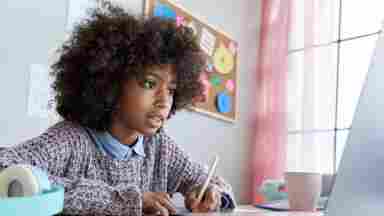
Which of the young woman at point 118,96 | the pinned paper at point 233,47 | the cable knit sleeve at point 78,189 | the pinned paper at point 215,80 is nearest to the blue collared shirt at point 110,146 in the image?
the young woman at point 118,96

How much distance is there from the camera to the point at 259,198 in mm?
2311

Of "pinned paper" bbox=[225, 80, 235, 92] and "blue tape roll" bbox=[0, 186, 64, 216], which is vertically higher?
"pinned paper" bbox=[225, 80, 235, 92]

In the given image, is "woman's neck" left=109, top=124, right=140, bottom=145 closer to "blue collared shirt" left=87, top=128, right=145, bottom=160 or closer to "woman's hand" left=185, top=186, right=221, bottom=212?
A: "blue collared shirt" left=87, top=128, right=145, bottom=160

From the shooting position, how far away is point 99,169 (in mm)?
888

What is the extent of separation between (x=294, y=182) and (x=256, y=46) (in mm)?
1773

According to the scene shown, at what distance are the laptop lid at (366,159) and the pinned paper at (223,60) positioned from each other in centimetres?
190

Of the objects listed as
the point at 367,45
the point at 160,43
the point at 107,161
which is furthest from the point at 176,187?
the point at 367,45

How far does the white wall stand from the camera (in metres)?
1.32

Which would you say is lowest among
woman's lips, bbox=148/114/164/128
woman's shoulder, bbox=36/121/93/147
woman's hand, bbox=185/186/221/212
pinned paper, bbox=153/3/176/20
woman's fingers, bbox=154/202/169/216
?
woman's hand, bbox=185/186/221/212

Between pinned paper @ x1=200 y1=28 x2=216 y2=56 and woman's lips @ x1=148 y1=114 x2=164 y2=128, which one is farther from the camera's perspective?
pinned paper @ x1=200 y1=28 x2=216 y2=56

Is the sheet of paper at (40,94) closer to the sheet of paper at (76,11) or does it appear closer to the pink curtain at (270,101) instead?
the sheet of paper at (76,11)

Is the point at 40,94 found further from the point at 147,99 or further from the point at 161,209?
the point at 161,209

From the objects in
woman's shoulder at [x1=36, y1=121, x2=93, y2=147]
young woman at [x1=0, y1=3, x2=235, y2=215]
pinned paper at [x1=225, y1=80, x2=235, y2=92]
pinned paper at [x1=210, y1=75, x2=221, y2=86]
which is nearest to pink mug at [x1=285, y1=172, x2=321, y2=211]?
young woman at [x1=0, y1=3, x2=235, y2=215]

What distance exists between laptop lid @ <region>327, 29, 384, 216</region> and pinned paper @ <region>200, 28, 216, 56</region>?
5.98 feet
